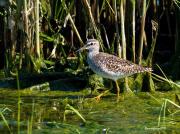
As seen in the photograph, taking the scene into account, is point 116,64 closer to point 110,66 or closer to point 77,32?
point 110,66

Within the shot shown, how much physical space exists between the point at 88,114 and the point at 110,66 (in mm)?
1311

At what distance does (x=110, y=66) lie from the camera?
770 cm

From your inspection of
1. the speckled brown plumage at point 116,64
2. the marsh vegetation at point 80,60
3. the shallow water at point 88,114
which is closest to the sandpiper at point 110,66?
the speckled brown plumage at point 116,64

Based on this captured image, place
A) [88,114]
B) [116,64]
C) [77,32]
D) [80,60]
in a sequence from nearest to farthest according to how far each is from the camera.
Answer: [88,114], [116,64], [77,32], [80,60]

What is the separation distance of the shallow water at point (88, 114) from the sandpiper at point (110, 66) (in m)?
0.30

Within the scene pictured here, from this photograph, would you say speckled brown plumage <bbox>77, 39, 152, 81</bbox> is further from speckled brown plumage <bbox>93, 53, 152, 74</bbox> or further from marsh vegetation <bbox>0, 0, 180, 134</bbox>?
marsh vegetation <bbox>0, 0, 180, 134</bbox>

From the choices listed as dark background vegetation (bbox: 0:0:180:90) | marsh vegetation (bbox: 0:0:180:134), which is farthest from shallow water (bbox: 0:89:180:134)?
dark background vegetation (bbox: 0:0:180:90)

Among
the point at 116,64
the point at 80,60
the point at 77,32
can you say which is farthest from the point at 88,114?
the point at 80,60

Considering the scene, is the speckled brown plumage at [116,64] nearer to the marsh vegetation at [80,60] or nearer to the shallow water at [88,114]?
the marsh vegetation at [80,60]

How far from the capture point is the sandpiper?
7.48 metres

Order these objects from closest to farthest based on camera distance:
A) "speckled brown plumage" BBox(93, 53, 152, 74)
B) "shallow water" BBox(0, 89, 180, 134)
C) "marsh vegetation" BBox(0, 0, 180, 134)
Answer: "shallow water" BBox(0, 89, 180, 134) → "marsh vegetation" BBox(0, 0, 180, 134) → "speckled brown plumage" BBox(93, 53, 152, 74)

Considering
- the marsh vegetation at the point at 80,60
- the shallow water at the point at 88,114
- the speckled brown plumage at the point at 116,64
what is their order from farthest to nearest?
the speckled brown plumage at the point at 116,64 → the marsh vegetation at the point at 80,60 → the shallow water at the point at 88,114

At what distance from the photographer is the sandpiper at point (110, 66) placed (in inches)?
295

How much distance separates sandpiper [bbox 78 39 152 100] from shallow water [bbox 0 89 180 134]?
299 millimetres
